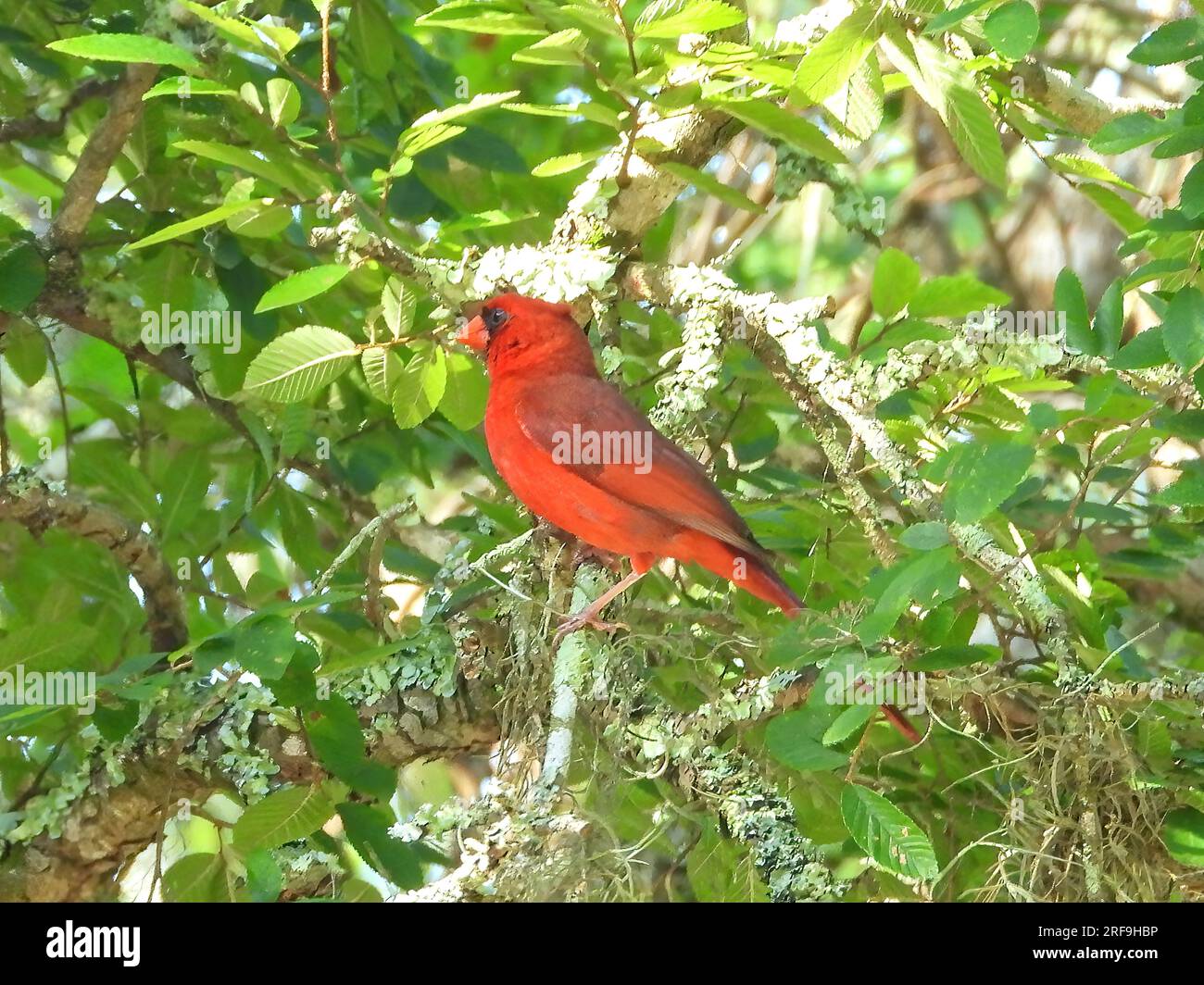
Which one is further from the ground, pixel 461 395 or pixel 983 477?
pixel 461 395

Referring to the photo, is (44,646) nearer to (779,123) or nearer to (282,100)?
(282,100)

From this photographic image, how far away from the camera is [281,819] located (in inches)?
87.7

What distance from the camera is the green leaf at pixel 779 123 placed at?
7.63 feet

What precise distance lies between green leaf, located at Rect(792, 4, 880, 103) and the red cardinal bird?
0.71 m

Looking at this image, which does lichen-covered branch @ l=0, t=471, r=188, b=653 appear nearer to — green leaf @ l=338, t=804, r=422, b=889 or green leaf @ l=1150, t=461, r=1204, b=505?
green leaf @ l=338, t=804, r=422, b=889

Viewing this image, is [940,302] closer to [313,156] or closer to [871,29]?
[871,29]

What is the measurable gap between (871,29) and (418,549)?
78.9 inches

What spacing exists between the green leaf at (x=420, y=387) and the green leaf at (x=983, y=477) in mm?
1016

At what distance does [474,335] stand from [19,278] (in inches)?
37.5

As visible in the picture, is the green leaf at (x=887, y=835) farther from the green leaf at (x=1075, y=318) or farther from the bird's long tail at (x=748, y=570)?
the green leaf at (x=1075, y=318)

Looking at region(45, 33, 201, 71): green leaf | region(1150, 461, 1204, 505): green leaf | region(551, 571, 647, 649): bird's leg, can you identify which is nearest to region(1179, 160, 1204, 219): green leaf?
region(1150, 461, 1204, 505): green leaf

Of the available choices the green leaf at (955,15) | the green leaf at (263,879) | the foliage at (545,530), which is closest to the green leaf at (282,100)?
the foliage at (545,530)

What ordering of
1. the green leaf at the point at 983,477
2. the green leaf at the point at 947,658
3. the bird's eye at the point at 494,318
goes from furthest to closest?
the bird's eye at the point at 494,318 → the green leaf at the point at 947,658 → the green leaf at the point at 983,477

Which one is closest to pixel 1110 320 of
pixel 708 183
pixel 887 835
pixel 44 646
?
pixel 708 183
